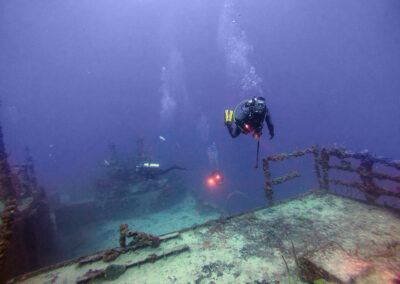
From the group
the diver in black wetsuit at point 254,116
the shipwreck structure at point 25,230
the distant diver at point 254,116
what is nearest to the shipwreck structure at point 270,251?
the distant diver at point 254,116

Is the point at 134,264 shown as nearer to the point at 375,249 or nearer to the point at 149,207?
the point at 375,249

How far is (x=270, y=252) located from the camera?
3.59 m

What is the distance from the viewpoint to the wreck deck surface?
2.83 meters

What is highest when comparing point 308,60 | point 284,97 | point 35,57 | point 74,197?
point 35,57

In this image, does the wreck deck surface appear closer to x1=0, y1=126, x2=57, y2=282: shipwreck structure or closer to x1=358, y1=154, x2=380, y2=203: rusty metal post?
x1=358, y1=154, x2=380, y2=203: rusty metal post

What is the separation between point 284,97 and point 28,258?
496ft

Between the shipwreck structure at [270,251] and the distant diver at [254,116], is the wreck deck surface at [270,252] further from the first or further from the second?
the distant diver at [254,116]

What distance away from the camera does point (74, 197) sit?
68.1ft

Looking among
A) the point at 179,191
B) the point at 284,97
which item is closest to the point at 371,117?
the point at 284,97

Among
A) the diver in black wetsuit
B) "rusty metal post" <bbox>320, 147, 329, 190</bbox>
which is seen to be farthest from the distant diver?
"rusty metal post" <bbox>320, 147, 329, 190</bbox>

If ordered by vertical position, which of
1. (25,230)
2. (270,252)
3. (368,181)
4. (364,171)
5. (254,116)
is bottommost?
(25,230)

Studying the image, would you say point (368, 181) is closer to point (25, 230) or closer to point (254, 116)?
point (254, 116)

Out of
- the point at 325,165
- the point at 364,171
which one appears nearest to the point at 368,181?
the point at 364,171

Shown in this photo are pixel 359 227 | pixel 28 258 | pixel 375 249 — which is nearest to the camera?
pixel 375 249
